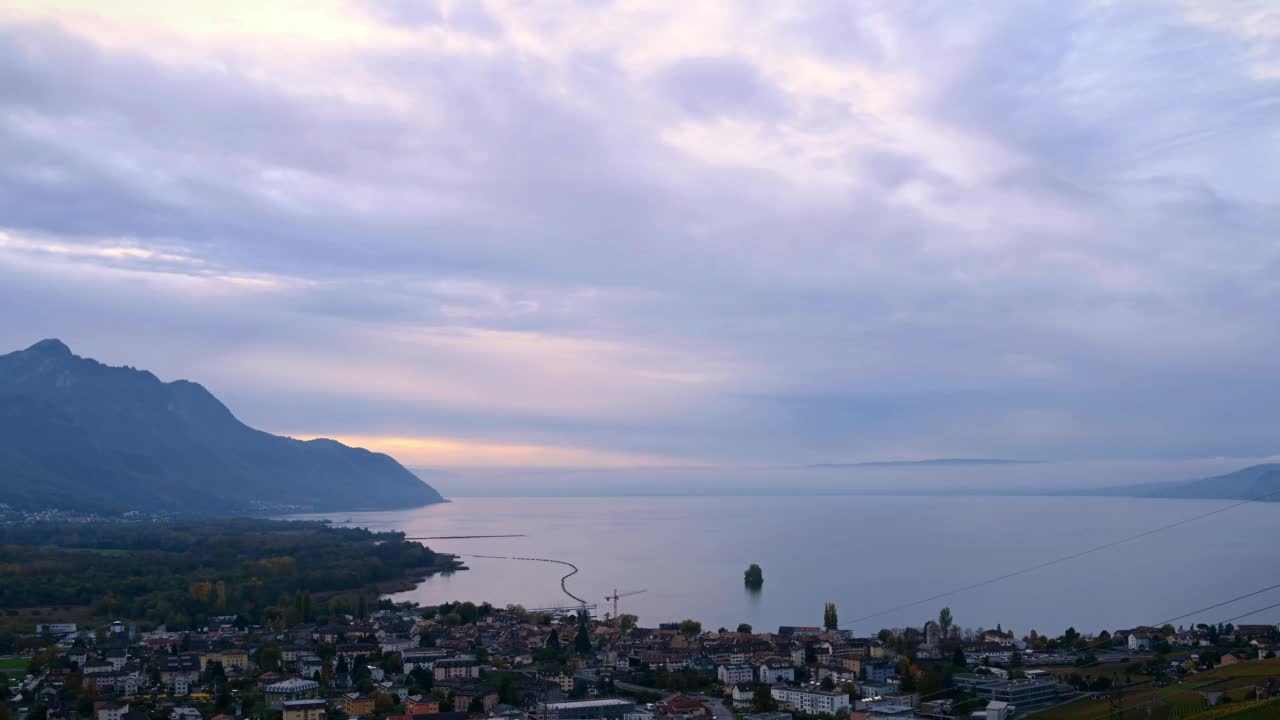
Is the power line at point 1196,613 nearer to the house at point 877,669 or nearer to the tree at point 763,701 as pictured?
the house at point 877,669

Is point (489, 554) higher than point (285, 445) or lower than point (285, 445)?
lower

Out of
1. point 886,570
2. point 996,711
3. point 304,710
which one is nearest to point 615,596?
point 886,570

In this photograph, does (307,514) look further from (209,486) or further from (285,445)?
(285,445)

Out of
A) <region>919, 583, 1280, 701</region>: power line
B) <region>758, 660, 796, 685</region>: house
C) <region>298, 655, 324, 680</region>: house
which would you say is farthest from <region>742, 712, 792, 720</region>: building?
<region>298, 655, 324, 680</region>: house

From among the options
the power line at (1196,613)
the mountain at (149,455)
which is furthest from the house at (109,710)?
the mountain at (149,455)

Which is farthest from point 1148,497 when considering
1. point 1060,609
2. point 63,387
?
point 63,387

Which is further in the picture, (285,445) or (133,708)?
(285,445)

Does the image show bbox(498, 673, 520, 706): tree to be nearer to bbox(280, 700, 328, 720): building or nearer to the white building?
bbox(280, 700, 328, 720): building
